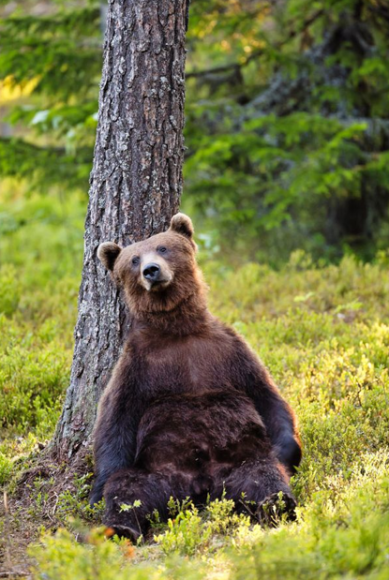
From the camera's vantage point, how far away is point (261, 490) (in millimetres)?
4582

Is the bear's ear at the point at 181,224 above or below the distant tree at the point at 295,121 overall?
below

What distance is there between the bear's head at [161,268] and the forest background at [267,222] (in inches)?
54.8

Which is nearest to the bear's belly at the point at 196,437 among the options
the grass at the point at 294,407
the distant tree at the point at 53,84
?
the grass at the point at 294,407

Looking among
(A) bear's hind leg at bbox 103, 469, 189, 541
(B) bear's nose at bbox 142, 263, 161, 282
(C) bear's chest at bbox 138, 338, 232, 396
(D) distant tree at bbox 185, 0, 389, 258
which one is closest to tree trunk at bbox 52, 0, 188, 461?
(C) bear's chest at bbox 138, 338, 232, 396

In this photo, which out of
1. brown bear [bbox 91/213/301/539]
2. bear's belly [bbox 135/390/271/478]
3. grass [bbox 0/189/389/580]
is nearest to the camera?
grass [bbox 0/189/389/580]

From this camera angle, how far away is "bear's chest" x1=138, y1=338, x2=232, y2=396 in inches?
198

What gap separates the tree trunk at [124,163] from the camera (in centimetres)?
551

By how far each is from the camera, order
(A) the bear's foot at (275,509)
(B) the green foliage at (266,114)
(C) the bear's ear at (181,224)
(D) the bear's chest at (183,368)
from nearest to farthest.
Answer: (A) the bear's foot at (275,509)
(D) the bear's chest at (183,368)
(C) the bear's ear at (181,224)
(B) the green foliage at (266,114)

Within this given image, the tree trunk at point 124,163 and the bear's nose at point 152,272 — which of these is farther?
the tree trunk at point 124,163

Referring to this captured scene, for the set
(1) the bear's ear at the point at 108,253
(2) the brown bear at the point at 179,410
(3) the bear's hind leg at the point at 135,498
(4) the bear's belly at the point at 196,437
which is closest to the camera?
(3) the bear's hind leg at the point at 135,498

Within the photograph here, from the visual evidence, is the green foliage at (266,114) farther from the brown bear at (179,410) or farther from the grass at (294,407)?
the brown bear at (179,410)

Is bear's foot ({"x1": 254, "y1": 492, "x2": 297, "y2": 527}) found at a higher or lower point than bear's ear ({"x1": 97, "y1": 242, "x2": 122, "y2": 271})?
lower

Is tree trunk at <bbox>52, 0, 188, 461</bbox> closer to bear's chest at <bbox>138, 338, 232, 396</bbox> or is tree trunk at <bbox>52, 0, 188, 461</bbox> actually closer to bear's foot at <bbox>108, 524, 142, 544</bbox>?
bear's chest at <bbox>138, 338, 232, 396</bbox>

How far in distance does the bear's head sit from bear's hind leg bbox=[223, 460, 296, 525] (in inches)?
49.5
